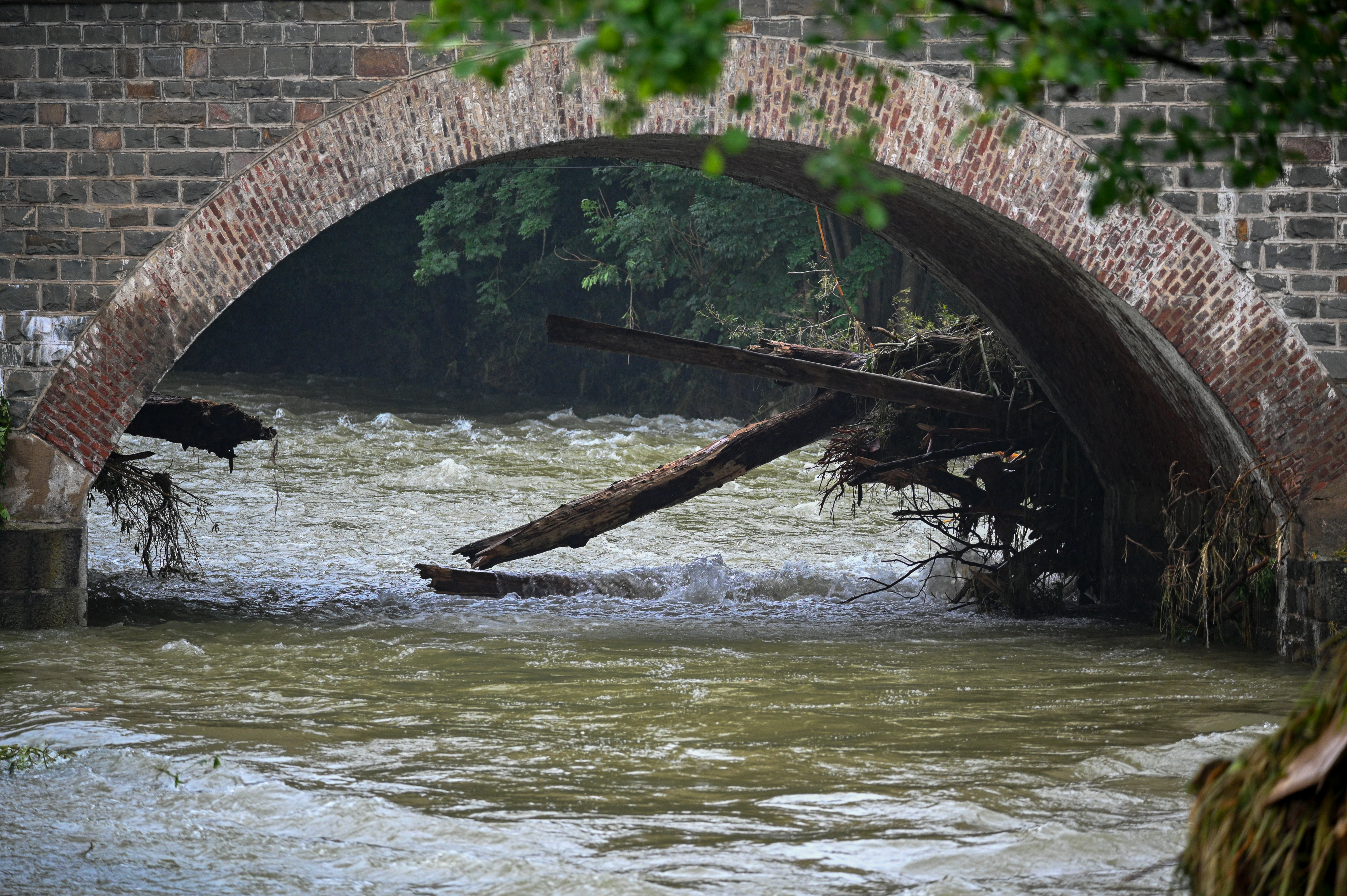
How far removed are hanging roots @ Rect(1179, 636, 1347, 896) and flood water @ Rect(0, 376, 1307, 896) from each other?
1210 mm

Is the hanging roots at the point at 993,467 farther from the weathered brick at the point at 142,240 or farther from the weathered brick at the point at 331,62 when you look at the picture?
the weathered brick at the point at 142,240

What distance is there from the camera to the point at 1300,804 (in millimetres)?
2652

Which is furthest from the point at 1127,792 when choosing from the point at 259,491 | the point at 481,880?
the point at 259,491

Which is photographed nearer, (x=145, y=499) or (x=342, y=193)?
(x=342, y=193)

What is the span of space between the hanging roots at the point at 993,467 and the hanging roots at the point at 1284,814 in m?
7.72

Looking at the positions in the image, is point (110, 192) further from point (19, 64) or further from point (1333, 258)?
point (1333, 258)

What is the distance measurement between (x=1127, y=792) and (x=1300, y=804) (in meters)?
2.44

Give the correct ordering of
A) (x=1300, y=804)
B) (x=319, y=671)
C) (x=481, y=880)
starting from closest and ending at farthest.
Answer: (x=1300, y=804) < (x=481, y=880) < (x=319, y=671)

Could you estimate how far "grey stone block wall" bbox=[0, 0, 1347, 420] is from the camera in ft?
25.7

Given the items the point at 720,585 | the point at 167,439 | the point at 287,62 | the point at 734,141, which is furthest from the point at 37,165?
the point at 734,141

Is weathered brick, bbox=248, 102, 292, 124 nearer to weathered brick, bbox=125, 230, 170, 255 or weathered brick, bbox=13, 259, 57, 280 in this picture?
weathered brick, bbox=125, 230, 170, 255

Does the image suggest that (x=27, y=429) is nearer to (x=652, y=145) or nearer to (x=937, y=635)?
(x=652, y=145)

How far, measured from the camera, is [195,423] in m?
9.78

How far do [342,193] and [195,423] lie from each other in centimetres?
273
